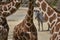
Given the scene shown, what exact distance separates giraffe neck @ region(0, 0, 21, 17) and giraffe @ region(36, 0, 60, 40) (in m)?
0.20

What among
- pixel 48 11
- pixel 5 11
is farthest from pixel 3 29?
pixel 48 11

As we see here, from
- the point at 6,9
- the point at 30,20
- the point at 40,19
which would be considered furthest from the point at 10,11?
the point at 40,19

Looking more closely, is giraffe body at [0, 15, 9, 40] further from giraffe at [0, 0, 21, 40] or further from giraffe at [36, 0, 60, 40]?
giraffe at [36, 0, 60, 40]

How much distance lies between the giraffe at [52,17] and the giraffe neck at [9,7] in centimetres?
20

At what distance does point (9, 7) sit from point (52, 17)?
0.38 metres

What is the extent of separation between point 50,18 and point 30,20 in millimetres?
199

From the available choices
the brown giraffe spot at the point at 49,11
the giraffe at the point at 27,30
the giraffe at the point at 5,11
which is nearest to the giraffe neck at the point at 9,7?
the giraffe at the point at 5,11

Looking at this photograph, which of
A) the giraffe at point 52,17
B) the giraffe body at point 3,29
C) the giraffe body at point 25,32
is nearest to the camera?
the giraffe at point 52,17

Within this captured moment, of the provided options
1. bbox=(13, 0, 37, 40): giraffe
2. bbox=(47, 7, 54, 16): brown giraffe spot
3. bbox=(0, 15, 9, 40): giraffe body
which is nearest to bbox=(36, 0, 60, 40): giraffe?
bbox=(47, 7, 54, 16): brown giraffe spot

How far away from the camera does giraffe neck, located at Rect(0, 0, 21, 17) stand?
6.56ft

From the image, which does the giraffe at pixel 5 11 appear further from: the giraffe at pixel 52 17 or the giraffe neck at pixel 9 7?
the giraffe at pixel 52 17

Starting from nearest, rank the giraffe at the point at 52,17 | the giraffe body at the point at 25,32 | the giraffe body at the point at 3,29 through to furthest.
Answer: the giraffe at the point at 52,17 → the giraffe body at the point at 25,32 → the giraffe body at the point at 3,29

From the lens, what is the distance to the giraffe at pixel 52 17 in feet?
5.89

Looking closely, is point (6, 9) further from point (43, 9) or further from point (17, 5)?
point (43, 9)
